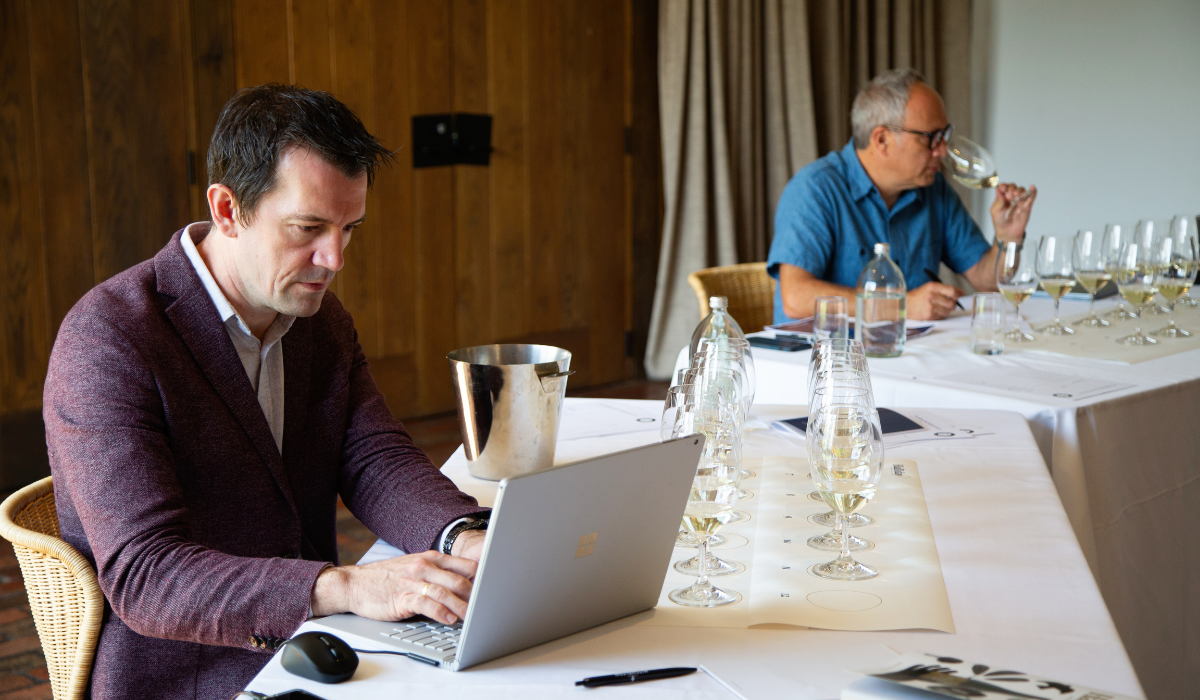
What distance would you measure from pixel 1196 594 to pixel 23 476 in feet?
10.4

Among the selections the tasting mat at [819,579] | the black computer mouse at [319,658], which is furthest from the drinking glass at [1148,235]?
the black computer mouse at [319,658]

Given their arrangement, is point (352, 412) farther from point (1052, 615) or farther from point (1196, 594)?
point (1196, 594)

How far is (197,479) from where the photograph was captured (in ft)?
4.00

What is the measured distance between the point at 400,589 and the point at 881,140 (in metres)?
2.36

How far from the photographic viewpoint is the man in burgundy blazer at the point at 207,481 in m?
1.02

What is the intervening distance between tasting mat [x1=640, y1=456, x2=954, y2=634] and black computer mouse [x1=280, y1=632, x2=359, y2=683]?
27cm

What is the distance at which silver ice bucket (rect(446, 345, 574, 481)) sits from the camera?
142cm

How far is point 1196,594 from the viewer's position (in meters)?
2.03

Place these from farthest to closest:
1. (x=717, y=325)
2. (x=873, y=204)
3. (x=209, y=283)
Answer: (x=873, y=204) < (x=717, y=325) < (x=209, y=283)

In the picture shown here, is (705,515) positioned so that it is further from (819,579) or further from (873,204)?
(873,204)

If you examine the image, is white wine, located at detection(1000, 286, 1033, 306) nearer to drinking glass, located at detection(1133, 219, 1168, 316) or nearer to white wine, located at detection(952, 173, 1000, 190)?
drinking glass, located at detection(1133, 219, 1168, 316)

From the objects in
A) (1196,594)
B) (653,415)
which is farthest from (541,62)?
(1196,594)

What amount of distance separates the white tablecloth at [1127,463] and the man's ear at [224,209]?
1201 millimetres

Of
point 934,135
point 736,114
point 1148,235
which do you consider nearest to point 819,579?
point 1148,235
